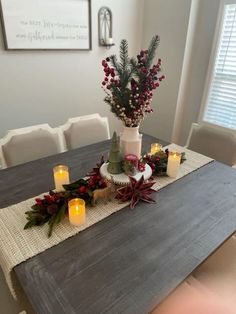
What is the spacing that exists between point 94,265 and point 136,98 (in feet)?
2.28

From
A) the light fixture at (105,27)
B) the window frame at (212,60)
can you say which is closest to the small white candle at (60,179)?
the light fixture at (105,27)

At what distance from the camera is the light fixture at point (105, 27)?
2393 mm

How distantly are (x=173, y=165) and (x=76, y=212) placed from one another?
2.06ft

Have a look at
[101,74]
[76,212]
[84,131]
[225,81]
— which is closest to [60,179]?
[76,212]

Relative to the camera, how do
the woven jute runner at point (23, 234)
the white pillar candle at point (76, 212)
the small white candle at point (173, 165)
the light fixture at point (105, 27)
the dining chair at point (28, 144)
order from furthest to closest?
the light fixture at point (105, 27) → the dining chair at point (28, 144) → the small white candle at point (173, 165) → the white pillar candle at point (76, 212) → the woven jute runner at point (23, 234)

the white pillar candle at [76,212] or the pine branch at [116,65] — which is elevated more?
the pine branch at [116,65]

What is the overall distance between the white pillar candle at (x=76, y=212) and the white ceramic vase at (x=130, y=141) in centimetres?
38

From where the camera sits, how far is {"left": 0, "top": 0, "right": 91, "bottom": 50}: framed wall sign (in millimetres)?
1895

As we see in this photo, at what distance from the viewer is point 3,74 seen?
200 centimetres

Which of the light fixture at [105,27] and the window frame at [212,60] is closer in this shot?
the window frame at [212,60]

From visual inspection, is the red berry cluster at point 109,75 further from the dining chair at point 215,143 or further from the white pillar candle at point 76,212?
the dining chair at point 215,143

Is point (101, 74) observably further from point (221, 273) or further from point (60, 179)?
point (221, 273)

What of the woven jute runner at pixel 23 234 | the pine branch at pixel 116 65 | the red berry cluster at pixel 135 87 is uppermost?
the pine branch at pixel 116 65

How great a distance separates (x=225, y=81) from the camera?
242 cm
